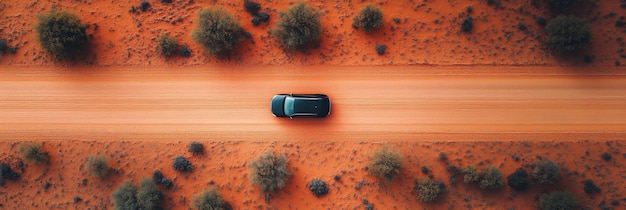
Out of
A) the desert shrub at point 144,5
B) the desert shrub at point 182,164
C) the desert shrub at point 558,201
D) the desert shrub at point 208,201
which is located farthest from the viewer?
the desert shrub at point 144,5

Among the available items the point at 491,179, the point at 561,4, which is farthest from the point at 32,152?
the point at 561,4

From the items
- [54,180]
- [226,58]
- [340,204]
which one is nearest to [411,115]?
[340,204]

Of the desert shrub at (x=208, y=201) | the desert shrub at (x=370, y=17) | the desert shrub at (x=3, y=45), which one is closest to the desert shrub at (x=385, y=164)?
the desert shrub at (x=370, y=17)

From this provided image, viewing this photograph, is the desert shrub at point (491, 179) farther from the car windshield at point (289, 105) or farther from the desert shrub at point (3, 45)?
the desert shrub at point (3, 45)

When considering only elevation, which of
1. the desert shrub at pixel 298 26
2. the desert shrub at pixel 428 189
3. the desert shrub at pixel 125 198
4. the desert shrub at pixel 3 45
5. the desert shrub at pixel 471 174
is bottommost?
the desert shrub at pixel 125 198

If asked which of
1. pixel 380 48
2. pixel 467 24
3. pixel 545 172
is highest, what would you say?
pixel 467 24

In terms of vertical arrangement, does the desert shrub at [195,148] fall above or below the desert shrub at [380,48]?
below

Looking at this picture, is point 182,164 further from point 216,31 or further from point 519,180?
point 519,180
